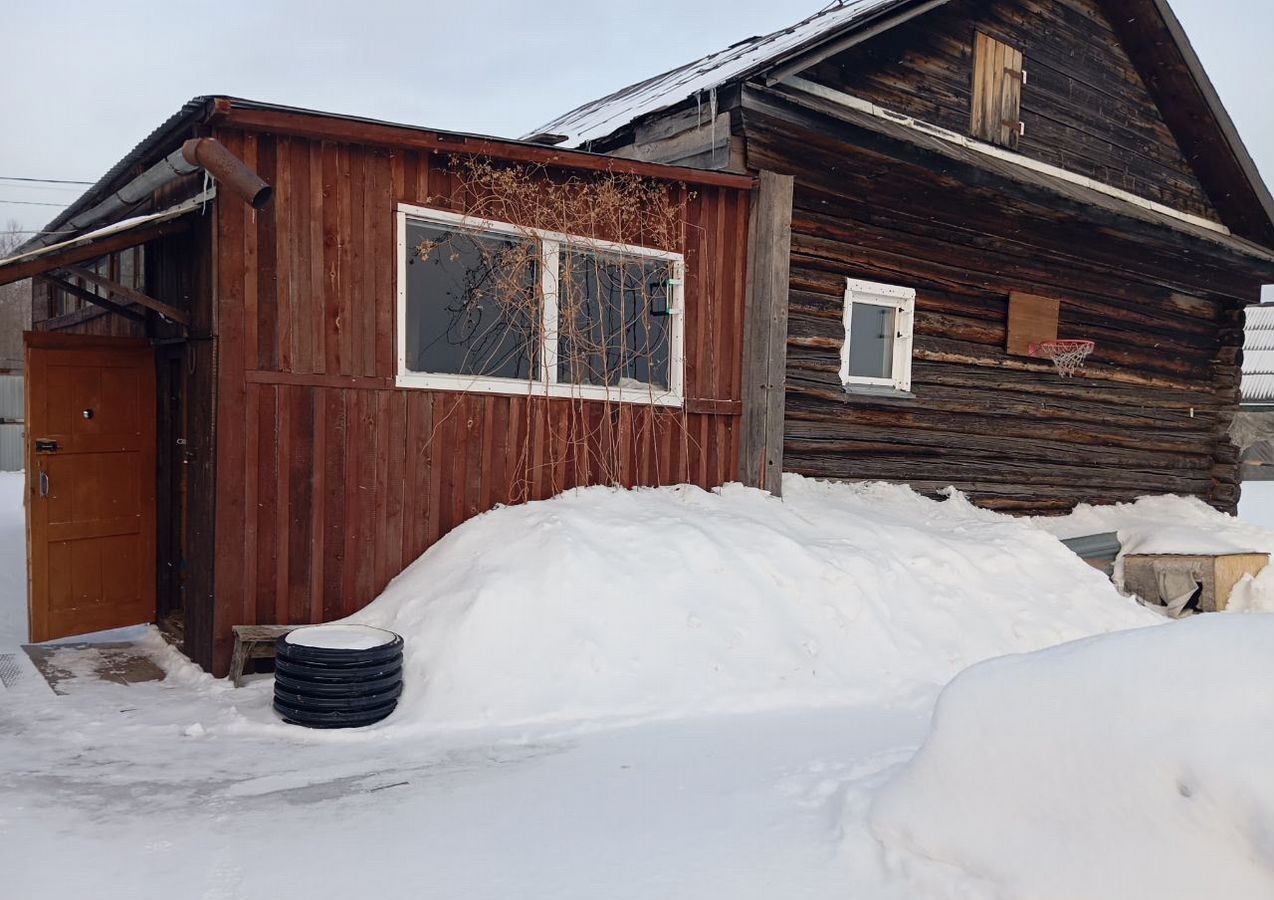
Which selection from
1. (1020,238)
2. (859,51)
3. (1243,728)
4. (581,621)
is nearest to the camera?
(1243,728)

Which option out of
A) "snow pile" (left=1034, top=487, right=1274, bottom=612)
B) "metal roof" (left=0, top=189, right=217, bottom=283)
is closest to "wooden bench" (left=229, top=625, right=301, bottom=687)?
"metal roof" (left=0, top=189, right=217, bottom=283)

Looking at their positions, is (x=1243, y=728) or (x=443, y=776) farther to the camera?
(x=443, y=776)

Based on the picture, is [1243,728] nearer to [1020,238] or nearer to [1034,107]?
[1020,238]

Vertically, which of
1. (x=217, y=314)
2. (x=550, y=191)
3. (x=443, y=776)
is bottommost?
(x=443, y=776)

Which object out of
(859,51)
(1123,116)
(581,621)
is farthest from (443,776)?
(1123,116)

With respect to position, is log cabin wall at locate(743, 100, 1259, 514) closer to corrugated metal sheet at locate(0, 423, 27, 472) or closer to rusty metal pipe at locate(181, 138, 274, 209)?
rusty metal pipe at locate(181, 138, 274, 209)

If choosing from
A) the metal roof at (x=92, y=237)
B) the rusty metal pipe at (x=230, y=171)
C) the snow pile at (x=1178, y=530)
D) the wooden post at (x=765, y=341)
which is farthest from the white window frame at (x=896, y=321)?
the metal roof at (x=92, y=237)

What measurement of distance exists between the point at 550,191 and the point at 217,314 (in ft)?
8.24

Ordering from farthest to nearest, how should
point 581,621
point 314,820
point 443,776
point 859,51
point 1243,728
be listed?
point 859,51 < point 581,621 < point 443,776 < point 314,820 < point 1243,728

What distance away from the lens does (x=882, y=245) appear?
9438mm

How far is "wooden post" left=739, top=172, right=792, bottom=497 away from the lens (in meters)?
7.93

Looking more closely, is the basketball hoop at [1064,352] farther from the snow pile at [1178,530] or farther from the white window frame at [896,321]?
the white window frame at [896,321]

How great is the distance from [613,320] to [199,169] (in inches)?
119

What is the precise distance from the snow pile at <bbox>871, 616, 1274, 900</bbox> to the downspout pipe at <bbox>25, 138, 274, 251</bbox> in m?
4.38
